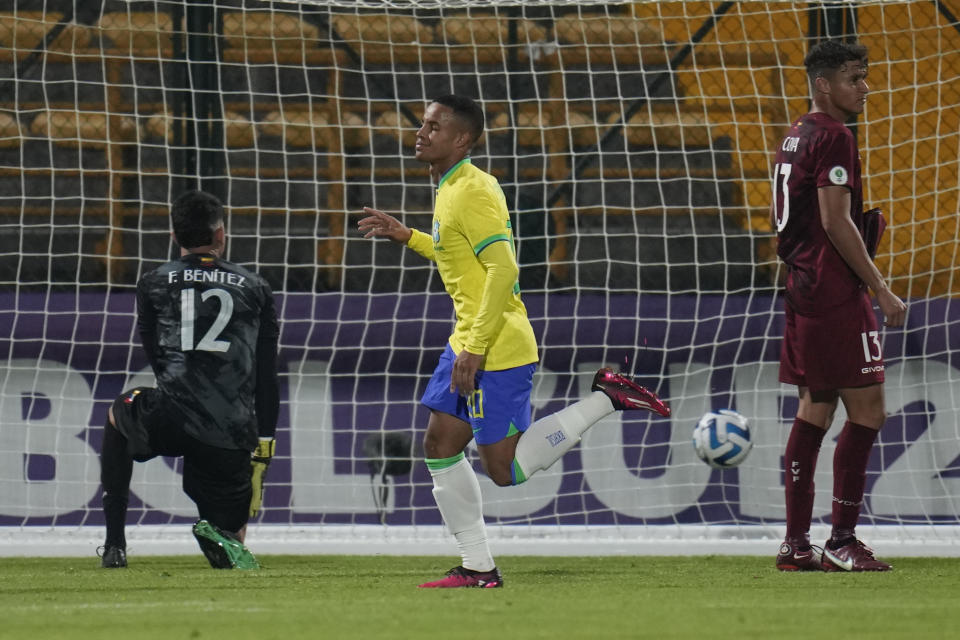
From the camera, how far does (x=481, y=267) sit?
13.4 feet

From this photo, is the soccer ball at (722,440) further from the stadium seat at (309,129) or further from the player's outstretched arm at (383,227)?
the stadium seat at (309,129)

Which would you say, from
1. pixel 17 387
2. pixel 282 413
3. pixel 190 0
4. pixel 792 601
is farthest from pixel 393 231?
pixel 190 0

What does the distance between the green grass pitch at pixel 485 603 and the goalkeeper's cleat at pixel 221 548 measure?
0.08 m

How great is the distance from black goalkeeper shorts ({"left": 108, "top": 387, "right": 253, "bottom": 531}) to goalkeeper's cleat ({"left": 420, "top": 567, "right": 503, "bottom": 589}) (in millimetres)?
1106

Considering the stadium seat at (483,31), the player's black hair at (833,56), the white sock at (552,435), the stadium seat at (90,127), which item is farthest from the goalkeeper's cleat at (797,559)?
the stadium seat at (90,127)

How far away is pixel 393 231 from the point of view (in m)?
4.45

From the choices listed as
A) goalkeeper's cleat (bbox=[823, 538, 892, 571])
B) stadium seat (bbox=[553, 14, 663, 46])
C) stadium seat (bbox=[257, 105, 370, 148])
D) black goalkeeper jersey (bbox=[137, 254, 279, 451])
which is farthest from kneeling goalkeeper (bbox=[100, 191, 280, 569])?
stadium seat (bbox=[553, 14, 663, 46])

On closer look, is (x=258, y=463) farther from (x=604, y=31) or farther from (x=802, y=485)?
(x=604, y=31)

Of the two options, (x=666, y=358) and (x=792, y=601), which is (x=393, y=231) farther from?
(x=666, y=358)

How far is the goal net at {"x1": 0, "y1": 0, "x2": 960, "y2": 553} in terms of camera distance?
635cm

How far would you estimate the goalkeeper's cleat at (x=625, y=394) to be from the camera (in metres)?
4.23

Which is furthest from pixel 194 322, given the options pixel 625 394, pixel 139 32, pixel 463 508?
pixel 139 32

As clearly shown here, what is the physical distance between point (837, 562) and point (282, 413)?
109 inches

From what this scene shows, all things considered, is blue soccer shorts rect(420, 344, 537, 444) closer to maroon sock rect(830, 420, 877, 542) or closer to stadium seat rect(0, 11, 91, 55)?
maroon sock rect(830, 420, 877, 542)
